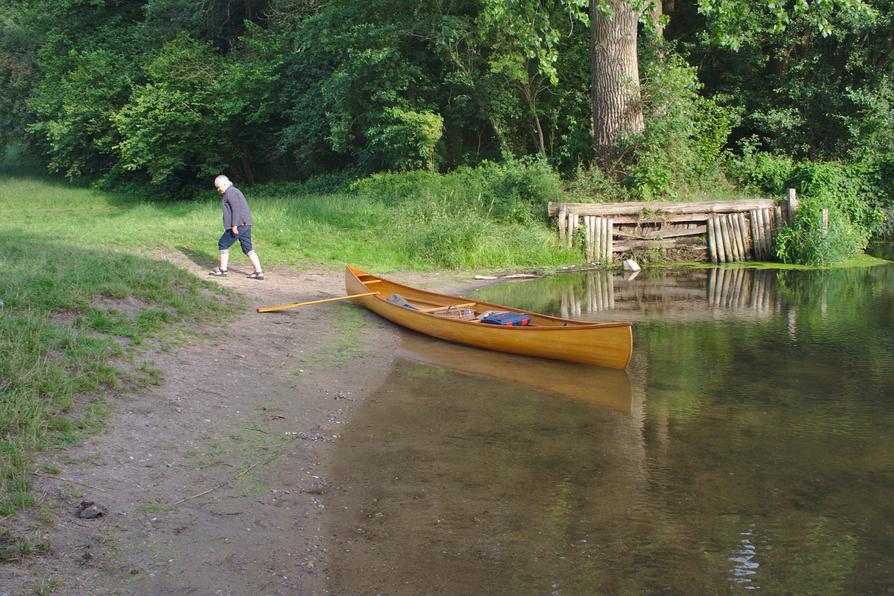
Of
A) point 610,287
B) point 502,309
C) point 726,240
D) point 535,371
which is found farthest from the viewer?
point 726,240

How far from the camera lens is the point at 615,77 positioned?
19.2 m

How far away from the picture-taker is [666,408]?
795 cm

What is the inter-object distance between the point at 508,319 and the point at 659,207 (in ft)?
28.4

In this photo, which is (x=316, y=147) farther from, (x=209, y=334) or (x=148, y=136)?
(x=209, y=334)

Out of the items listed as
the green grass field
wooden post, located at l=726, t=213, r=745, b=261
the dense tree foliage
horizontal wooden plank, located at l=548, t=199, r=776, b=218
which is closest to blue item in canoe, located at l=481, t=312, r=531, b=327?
the green grass field

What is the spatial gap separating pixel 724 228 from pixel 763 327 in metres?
6.92

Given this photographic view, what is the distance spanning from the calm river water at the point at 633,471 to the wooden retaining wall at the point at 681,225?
6.78 metres

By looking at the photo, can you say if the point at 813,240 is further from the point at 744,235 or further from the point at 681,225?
the point at 681,225

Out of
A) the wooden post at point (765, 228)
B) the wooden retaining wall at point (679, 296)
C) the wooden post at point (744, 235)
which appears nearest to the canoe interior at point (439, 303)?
the wooden retaining wall at point (679, 296)

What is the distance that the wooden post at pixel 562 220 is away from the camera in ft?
57.1

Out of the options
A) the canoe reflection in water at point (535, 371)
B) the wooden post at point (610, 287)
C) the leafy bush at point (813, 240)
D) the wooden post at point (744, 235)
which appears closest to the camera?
the canoe reflection in water at point (535, 371)

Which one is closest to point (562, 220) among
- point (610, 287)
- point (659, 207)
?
point (659, 207)

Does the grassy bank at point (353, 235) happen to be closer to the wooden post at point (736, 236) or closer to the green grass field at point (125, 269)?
the green grass field at point (125, 269)

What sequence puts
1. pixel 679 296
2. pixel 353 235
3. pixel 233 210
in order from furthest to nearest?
pixel 353 235 → pixel 679 296 → pixel 233 210
